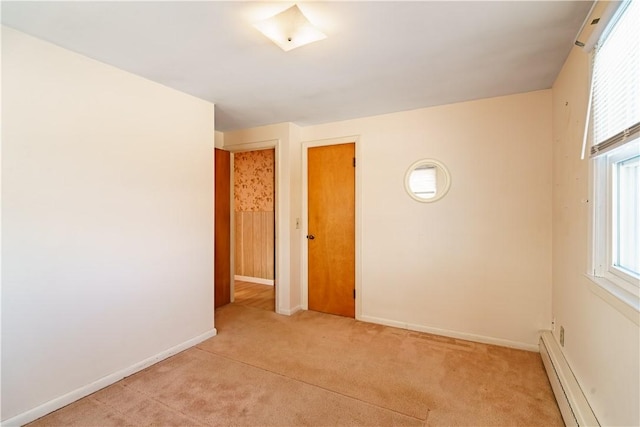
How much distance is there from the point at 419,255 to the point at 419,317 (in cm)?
64

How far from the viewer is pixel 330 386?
84.0 inches

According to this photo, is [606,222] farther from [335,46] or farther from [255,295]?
[255,295]

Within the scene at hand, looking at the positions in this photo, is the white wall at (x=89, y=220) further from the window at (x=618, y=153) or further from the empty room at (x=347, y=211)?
the window at (x=618, y=153)

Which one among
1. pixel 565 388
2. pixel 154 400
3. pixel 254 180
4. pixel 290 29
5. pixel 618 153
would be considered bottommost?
pixel 154 400

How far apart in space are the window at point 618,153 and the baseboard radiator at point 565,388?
0.67m

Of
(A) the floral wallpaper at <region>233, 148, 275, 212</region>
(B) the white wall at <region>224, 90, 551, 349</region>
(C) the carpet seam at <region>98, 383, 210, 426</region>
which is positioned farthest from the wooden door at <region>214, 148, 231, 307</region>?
(C) the carpet seam at <region>98, 383, 210, 426</region>

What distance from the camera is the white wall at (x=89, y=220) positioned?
5.73 feet

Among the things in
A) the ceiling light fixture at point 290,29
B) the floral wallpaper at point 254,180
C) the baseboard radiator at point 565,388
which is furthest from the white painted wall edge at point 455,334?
the ceiling light fixture at point 290,29

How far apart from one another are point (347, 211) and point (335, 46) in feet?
6.32

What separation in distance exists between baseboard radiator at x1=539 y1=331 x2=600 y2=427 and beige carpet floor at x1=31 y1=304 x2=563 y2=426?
0.08 m

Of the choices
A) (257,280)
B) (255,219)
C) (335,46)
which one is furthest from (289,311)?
(335,46)

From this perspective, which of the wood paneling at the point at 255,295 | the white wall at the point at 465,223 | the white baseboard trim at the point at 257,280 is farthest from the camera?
the white baseboard trim at the point at 257,280

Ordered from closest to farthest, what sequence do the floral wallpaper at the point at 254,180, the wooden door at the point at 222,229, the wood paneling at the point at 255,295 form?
the wooden door at the point at 222,229
the wood paneling at the point at 255,295
the floral wallpaper at the point at 254,180

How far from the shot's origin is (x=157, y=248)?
2484mm
